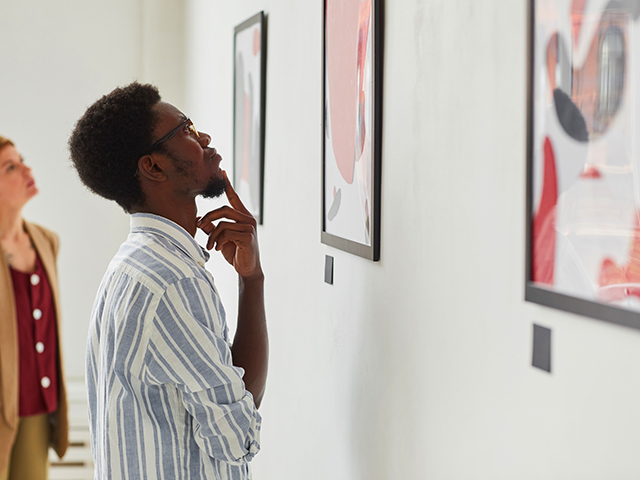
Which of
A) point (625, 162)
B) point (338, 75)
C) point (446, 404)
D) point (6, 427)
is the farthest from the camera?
point (6, 427)

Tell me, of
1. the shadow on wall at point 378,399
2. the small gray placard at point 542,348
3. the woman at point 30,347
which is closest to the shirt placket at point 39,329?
the woman at point 30,347

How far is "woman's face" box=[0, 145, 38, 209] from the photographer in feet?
8.86

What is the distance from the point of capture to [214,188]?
144 centimetres

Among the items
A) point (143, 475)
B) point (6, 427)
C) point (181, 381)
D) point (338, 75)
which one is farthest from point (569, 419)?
point (6, 427)

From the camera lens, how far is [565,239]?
0.79 m

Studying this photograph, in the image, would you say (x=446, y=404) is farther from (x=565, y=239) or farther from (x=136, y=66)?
(x=136, y=66)

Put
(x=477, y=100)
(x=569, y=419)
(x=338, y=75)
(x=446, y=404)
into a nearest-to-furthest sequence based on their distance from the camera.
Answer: (x=569, y=419), (x=477, y=100), (x=446, y=404), (x=338, y=75)

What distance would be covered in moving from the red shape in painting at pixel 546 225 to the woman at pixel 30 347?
2.23m

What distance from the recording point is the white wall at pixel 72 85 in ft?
12.0

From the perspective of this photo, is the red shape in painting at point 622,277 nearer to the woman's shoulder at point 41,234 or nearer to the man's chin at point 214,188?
the man's chin at point 214,188

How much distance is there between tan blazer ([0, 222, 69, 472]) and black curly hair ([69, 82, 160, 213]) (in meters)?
1.39

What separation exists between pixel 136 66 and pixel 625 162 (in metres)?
3.60

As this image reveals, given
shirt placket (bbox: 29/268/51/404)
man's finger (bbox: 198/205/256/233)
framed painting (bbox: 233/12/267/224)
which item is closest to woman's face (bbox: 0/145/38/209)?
shirt placket (bbox: 29/268/51/404)

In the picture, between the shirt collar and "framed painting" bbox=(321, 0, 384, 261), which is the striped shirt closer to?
the shirt collar
